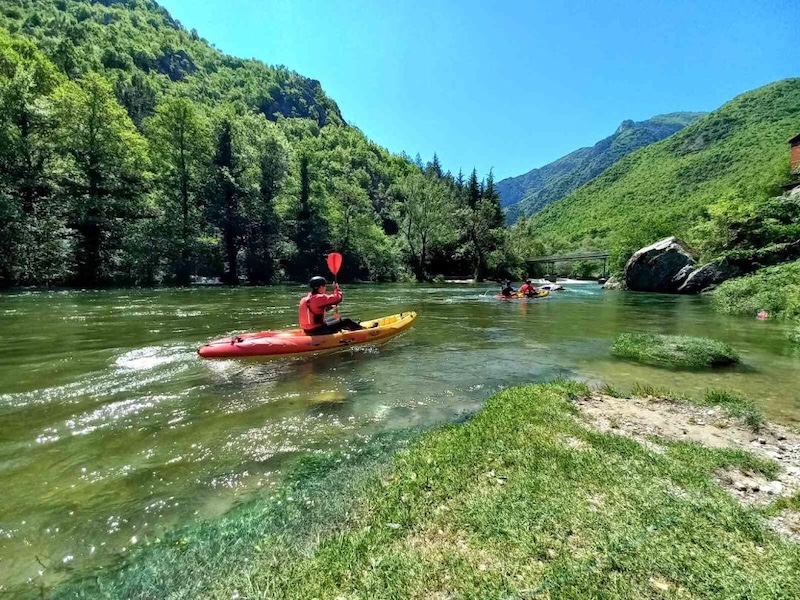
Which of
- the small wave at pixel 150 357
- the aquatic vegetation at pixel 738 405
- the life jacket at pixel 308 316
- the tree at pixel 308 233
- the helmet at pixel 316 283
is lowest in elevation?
the aquatic vegetation at pixel 738 405

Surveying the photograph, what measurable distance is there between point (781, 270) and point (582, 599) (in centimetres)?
2185

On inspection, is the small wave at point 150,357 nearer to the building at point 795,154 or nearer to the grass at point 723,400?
the grass at point 723,400

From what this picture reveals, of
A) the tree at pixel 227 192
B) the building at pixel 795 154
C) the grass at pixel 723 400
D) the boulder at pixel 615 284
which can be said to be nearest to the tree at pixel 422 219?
the boulder at pixel 615 284

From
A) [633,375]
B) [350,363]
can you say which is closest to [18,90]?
[350,363]

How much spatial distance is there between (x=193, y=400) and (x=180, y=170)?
107 ft

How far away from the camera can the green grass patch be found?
48.5 ft

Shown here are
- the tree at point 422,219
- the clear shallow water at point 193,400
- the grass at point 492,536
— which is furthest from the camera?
the tree at point 422,219

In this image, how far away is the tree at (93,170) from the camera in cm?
2634

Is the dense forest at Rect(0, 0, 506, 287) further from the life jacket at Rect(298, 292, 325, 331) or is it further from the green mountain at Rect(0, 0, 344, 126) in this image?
the life jacket at Rect(298, 292, 325, 331)

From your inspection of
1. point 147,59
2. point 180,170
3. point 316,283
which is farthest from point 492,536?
point 147,59

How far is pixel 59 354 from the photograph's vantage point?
28.9 feet

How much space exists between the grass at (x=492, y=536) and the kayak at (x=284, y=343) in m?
5.15

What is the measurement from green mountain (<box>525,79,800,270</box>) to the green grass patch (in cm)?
2310

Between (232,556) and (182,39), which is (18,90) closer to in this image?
(232,556)
